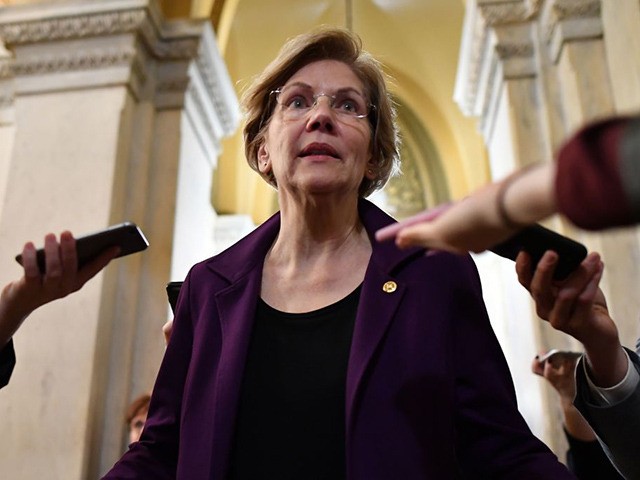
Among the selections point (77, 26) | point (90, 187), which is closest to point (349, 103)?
point (90, 187)

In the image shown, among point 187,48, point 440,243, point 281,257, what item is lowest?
point 440,243

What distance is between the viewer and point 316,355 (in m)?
1.37

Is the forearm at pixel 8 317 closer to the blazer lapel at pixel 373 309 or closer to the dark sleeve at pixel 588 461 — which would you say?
the blazer lapel at pixel 373 309

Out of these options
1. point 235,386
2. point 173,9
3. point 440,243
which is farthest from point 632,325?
point 173,9

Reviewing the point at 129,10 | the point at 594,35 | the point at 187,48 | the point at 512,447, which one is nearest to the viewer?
the point at 512,447

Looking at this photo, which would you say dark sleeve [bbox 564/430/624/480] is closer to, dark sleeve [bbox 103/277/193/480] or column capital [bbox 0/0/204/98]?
dark sleeve [bbox 103/277/193/480]

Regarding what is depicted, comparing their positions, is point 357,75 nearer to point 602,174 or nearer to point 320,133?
point 320,133

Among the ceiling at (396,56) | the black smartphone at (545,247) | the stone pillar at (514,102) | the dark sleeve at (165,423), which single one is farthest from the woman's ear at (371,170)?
the ceiling at (396,56)

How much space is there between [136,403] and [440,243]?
Result: 120 inches

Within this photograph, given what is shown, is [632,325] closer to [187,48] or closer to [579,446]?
[579,446]

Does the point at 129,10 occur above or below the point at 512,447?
above

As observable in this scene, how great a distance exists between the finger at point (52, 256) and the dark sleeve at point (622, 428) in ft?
3.54

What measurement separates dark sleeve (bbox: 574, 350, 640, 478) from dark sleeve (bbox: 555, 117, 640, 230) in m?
0.75

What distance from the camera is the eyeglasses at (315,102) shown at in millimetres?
1695
